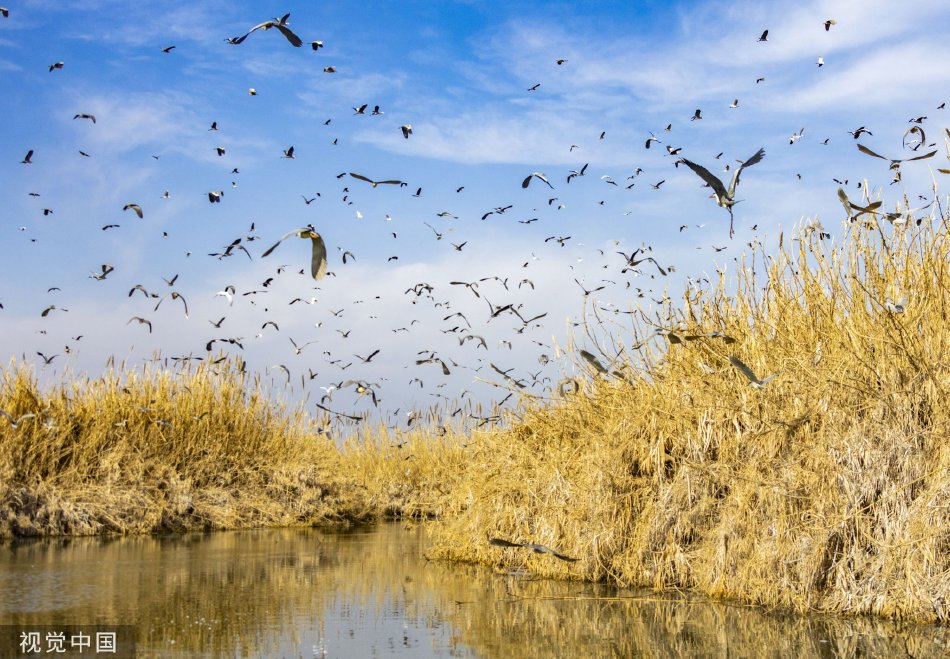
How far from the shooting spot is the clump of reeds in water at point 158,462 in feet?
52.9

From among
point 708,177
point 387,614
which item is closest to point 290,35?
point 708,177

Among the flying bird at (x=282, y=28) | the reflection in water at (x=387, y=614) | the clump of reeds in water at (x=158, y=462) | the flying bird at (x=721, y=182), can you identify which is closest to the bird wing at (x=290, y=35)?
the flying bird at (x=282, y=28)

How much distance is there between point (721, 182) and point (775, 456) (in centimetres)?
341

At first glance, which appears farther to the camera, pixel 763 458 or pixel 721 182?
pixel 763 458

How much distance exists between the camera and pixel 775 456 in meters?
8.28

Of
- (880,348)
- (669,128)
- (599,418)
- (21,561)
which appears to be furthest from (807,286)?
(21,561)

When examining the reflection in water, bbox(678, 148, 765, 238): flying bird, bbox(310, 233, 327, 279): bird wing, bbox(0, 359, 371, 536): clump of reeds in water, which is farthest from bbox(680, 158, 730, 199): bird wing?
bbox(0, 359, 371, 536): clump of reeds in water

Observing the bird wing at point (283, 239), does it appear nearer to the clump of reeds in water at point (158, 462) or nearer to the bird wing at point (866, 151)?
the bird wing at point (866, 151)

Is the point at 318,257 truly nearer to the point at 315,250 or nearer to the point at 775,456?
the point at 315,250

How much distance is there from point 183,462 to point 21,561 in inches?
269

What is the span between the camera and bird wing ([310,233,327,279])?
5.41 metres

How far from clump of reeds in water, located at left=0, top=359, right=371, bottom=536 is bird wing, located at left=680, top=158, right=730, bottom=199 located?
1305cm

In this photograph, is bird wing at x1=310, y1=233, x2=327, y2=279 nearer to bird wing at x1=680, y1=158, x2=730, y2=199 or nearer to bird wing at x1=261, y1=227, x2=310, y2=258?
bird wing at x1=261, y1=227, x2=310, y2=258

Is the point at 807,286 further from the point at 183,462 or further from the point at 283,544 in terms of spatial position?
the point at 183,462
